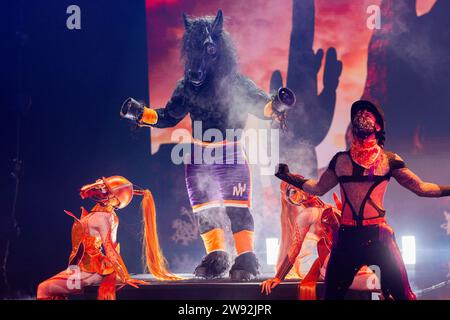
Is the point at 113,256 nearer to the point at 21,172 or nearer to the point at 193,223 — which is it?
the point at 193,223

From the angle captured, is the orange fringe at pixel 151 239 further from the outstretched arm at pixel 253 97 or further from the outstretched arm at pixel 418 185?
the outstretched arm at pixel 418 185

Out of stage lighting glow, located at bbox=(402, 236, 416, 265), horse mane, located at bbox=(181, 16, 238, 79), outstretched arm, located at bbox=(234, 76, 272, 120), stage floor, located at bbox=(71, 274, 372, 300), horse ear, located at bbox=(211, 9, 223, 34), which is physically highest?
horse ear, located at bbox=(211, 9, 223, 34)

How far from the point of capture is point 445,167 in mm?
3684

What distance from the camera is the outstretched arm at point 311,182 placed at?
309 centimetres

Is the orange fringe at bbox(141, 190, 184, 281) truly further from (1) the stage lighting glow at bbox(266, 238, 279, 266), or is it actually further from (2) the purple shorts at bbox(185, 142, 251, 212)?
(1) the stage lighting glow at bbox(266, 238, 279, 266)

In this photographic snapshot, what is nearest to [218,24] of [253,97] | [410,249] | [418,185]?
[253,97]

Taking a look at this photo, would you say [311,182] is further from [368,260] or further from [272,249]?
[272,249]

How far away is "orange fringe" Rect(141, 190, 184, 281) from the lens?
3.70 meters

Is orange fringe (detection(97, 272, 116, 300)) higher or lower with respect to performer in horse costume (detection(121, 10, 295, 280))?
lower

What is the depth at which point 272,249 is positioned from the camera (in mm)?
3764

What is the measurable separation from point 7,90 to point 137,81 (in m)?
0.97

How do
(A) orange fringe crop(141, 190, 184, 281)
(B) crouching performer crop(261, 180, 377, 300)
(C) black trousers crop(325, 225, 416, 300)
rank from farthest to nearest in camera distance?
(A) orange fringe crop(141, 190, 184, 281) < (B) crouching performer crop(261, 180, 377, 300) < (C) black trousers crop(325, 225, 416, 300)

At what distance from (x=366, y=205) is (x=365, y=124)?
42 cm

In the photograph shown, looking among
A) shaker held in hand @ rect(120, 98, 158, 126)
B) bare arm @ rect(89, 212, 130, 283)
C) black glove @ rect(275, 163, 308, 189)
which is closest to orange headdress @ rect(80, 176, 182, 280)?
bare arm @ rect(89, 212, 130, 283)
